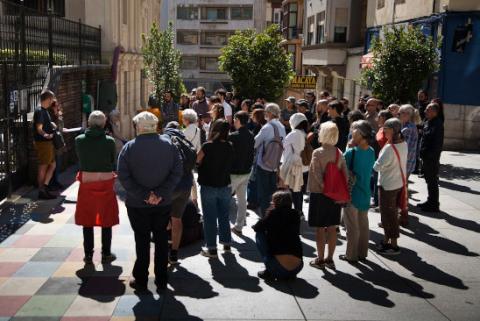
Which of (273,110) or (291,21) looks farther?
(291,21)

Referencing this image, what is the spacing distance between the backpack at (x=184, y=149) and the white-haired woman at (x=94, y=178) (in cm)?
75

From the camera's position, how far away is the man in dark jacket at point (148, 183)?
5.81 meters

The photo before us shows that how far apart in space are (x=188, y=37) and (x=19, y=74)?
60.6 m

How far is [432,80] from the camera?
1889 centimetres

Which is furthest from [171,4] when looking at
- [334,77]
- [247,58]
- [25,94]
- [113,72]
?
[25,94]

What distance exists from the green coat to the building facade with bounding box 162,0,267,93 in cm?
6200

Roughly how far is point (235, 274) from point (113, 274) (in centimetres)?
138

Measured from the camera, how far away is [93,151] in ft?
21.9

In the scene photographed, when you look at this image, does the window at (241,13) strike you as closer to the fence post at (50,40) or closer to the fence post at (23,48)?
the fence post at (50,40)

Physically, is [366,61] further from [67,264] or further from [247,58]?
[67,264]

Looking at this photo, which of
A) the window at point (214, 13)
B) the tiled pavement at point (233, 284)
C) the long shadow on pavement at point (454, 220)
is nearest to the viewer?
the tiled pavement at point (233, 284)

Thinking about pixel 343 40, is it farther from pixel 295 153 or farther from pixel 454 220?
pixel 295 153

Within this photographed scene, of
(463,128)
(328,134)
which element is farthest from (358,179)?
(463,128)

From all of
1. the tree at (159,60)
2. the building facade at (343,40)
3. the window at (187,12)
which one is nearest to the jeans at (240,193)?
the tree at (159,60)
